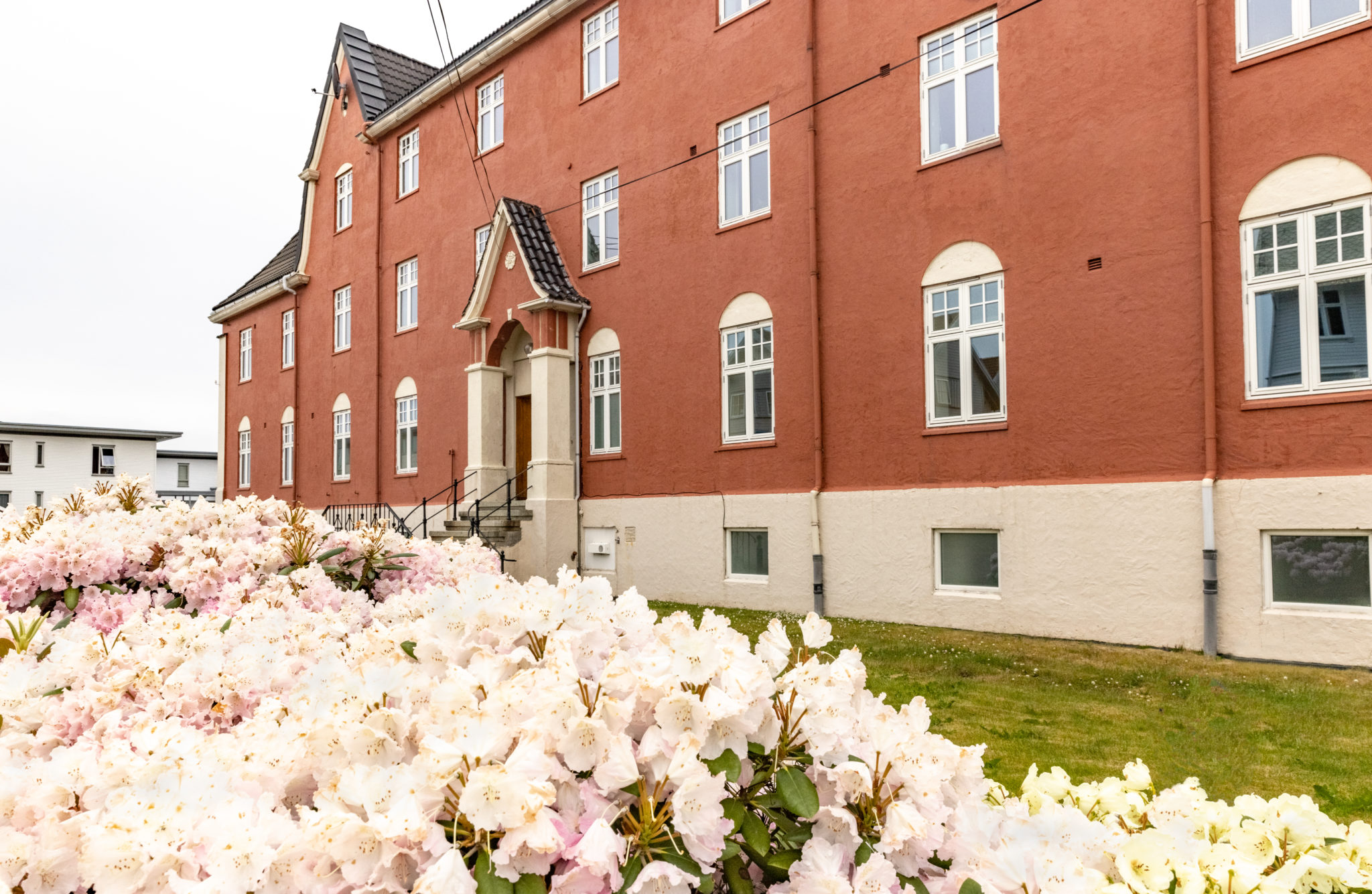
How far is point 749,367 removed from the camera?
14.2 meters

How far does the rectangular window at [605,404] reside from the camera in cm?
1661

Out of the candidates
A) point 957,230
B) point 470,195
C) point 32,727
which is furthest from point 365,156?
point 32,727

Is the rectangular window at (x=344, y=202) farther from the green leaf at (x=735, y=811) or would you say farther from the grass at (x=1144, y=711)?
the green leaf at (x=735, y=811)

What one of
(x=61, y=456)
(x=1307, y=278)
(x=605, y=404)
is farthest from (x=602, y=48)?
(x=61, y=456)

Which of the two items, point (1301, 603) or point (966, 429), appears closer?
point (1301, 603)

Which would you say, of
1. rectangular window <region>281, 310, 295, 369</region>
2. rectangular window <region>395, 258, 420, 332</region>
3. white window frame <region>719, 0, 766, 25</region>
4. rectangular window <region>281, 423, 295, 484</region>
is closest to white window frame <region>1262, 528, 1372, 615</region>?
white window frame <region>719, 0, 766, 25</region>

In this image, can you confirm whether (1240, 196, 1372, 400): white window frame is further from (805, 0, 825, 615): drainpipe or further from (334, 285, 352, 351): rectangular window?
(334, 285, 352, 351): rectangular window

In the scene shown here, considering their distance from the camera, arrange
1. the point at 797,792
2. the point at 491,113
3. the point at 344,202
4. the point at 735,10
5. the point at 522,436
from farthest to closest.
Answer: the point at 344,202, the point at 491,113, the point at 522,436, the point at 735,10, the point at 797,792

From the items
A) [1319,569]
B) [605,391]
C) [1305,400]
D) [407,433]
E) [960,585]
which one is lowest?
[960,585]

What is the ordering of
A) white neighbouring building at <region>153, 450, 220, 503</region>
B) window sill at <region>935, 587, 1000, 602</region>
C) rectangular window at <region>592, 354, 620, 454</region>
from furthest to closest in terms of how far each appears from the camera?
white neighbouring building at <region>153, 450, 220, 503</region>
rectangular window at <region>592, 354, 620, 454</region>
window sill at <region>935, 587, 1000, 602</region>

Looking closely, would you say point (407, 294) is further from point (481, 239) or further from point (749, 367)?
point (749, 367)

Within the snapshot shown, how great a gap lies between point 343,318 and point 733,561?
15.6 meters

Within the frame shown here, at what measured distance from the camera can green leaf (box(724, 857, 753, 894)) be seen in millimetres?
1578

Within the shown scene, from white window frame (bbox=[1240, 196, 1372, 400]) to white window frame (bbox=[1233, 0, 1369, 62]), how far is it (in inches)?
69.3
